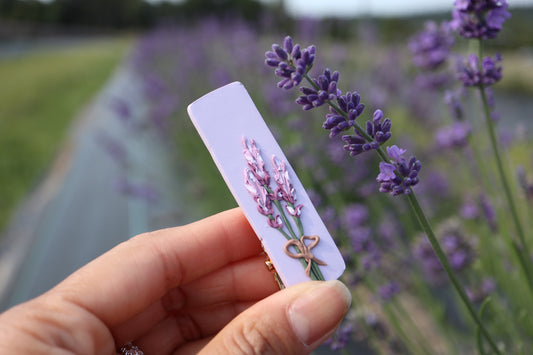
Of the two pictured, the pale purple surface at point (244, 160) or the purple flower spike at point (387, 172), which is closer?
the purple flower spike at point (387, 172)

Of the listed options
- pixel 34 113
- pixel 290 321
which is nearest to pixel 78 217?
pixel 290 321

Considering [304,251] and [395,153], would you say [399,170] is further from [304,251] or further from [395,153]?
[304,251]

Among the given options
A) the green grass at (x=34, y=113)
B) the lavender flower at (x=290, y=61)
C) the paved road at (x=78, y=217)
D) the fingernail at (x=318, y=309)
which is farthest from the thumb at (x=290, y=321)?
the green grass at (x=34, y=113)

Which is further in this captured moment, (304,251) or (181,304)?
(181,304)

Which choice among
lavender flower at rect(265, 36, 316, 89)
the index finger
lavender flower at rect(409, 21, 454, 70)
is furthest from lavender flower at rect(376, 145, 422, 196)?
lavender flower at rect(409, 21, 454, 70)

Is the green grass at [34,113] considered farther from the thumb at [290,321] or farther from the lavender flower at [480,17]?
the lavender flower at [480,17]
